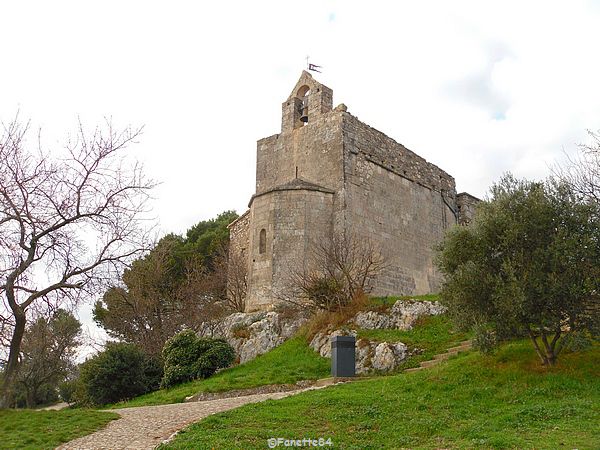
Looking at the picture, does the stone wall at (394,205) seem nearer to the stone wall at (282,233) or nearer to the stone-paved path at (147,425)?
the stone wall at (282,233)

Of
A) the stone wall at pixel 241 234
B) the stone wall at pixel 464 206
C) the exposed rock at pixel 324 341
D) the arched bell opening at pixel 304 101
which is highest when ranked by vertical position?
the arched bell opening at pixel 304 101

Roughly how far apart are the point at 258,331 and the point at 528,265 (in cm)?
1163

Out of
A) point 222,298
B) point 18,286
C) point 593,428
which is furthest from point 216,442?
point 222,298

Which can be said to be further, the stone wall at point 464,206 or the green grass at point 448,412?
the stone wall at point 464,206

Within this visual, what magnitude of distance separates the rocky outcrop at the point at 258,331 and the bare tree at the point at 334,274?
0.94 meters

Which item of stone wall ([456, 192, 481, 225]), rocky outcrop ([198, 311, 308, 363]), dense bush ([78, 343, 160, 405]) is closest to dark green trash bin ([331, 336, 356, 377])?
rocky outcrop ([198, 311, 308, 363])

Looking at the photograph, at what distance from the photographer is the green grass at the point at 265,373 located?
16594mm

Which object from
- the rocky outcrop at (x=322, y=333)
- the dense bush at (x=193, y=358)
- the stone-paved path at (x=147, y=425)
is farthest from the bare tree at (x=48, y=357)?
the stone-paved path at (x=147, y=425)

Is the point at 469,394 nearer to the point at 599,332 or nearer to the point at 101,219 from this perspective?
the point at 599,332

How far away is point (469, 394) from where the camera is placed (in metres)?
11.8

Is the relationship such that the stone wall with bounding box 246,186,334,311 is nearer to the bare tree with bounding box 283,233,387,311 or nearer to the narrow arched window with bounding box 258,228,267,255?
the narrow arched window with bounding box 258,228,267,255

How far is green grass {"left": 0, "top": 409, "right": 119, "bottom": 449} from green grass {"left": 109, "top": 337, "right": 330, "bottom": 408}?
382 cm

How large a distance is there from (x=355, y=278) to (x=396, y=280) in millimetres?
4119

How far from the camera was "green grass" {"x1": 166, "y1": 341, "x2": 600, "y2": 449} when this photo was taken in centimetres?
917
